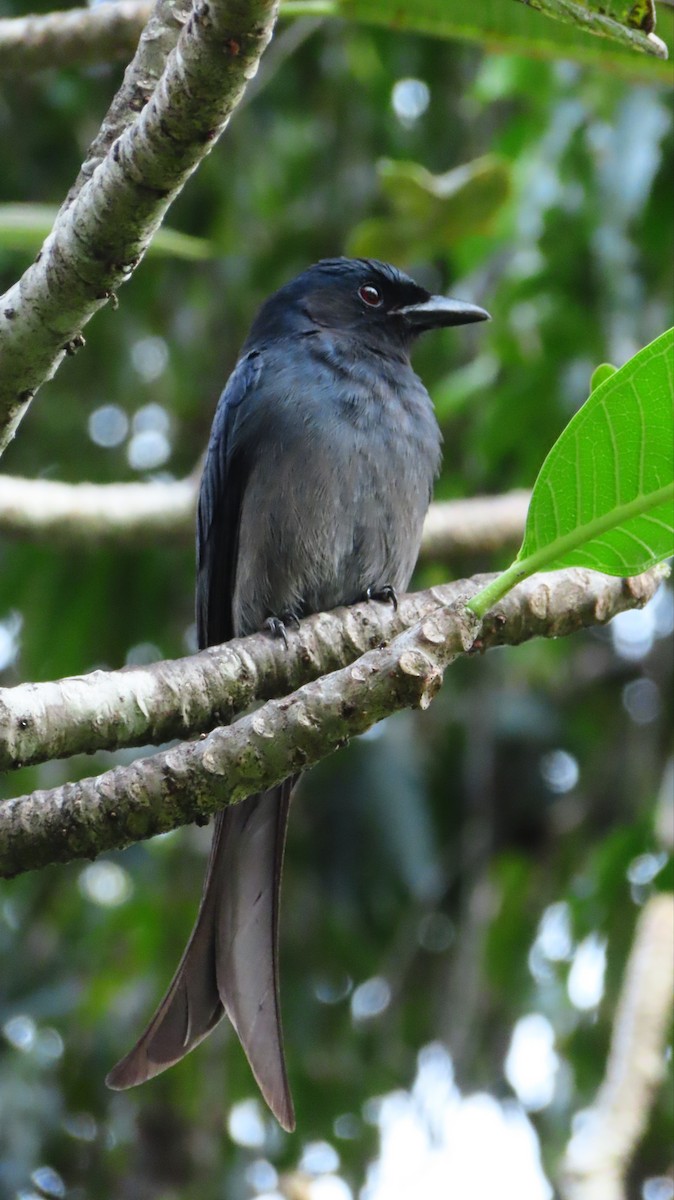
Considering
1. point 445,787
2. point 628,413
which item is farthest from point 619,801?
point 628,413

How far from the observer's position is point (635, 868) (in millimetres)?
4754

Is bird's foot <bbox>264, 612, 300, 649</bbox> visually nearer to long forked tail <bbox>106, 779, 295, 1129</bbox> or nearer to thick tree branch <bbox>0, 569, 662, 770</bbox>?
thick tree branch <bbox>0, 569, 662, 770</bbox>

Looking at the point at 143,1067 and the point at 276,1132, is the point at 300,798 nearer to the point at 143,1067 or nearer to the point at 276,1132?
the point at 276,1132

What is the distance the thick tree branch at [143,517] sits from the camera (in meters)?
4.60

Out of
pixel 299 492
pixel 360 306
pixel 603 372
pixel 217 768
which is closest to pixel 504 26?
pixel 360 306

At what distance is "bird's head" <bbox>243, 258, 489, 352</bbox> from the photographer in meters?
4.74

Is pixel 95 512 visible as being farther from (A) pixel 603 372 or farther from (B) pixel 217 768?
(A) pixel 603 372

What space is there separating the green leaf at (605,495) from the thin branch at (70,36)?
2.18m

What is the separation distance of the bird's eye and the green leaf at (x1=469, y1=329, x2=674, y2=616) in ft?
8.62

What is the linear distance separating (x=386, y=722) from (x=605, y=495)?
357 cm

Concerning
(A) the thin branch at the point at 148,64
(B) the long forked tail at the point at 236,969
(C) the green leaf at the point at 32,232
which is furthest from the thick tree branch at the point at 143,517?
(A) the thin branch at the point at 148,64

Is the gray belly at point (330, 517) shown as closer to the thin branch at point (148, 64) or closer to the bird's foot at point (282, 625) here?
the bird's foot at point (282, 625)

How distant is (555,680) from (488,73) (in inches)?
119

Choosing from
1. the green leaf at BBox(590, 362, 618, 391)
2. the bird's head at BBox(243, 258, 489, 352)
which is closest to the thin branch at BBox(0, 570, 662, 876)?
the green leaf at BBox(590, 362, 618, 391)
